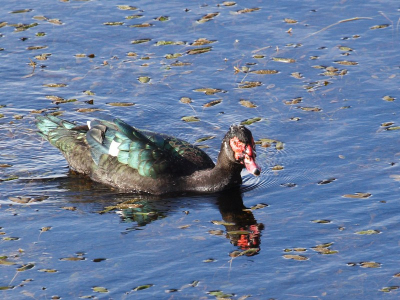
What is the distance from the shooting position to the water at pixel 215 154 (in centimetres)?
1091

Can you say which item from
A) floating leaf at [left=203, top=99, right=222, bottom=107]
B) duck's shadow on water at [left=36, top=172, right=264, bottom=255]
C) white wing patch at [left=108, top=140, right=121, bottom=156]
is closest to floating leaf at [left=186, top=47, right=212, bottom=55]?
floating leaf at [left=203, top=99, right=222, bottom=107]

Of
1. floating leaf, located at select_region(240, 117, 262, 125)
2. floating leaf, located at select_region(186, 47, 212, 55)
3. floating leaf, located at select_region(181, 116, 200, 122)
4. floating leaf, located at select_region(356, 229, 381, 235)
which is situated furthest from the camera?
floating leaf, located at select_region(186, 47, 212, 55)

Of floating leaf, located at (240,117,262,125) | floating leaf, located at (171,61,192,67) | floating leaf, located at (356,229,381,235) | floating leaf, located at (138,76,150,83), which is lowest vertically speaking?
floating leaf, located at (356,229,381,235)

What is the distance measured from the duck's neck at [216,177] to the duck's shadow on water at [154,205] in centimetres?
12

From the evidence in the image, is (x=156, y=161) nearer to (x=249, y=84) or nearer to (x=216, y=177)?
(x=216, y=177)

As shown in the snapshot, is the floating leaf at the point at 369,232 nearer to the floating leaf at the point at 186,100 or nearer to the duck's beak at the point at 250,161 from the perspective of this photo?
the duck's beak at the point at 250,161

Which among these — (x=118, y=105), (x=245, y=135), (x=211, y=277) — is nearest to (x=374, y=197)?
(x=245, y=135)

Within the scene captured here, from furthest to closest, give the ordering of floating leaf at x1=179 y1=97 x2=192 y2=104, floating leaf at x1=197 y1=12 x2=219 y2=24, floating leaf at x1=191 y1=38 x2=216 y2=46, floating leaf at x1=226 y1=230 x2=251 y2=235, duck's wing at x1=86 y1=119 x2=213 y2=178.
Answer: floating leaf at x1=197 y1=12 x2=219 y2=24 → floating leaf at x1=191 y1=38 x2=216 y2=46 → floating leaf at x1=179 y1=97 x2=192 y2=104 → duck's wing at x1=86 y1=119 x2=213 y2=178 → floating leaf at x1=226 y1=230 x2=251 y2=235

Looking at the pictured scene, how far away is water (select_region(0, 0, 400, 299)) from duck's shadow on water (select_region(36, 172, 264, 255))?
0.11ft

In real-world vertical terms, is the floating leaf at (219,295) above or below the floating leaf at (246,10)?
below

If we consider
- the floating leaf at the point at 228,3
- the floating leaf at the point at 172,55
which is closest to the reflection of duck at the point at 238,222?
the floating leaf at the point at 172,55

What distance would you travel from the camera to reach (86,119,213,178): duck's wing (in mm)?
13422

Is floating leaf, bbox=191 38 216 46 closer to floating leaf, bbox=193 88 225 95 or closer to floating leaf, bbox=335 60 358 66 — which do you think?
floating leaf, bbox=193 88 225 95

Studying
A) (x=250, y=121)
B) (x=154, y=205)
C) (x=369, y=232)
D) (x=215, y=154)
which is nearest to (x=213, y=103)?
(x=250, y=121)
